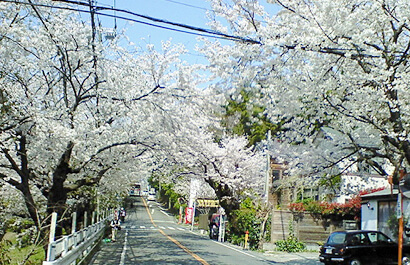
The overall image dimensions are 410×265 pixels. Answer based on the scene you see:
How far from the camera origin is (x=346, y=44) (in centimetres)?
877

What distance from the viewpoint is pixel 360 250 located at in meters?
13.9

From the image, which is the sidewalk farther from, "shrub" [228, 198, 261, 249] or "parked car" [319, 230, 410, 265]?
"parked car" [319, 230, 410, 265]

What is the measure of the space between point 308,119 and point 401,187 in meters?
3.67

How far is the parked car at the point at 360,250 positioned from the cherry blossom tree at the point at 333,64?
401 cm

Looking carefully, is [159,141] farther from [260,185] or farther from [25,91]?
[260,185]

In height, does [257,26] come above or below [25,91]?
above

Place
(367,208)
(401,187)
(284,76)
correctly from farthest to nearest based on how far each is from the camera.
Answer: (367,208), (284,76), (401,187)

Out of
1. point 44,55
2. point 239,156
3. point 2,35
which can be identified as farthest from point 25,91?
point 239,156

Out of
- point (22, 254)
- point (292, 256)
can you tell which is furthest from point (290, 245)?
point (22, 254)

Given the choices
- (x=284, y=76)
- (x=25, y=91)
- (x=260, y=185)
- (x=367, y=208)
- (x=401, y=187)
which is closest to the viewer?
A: (x=401, y=187)

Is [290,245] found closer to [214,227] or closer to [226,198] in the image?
[226,198]

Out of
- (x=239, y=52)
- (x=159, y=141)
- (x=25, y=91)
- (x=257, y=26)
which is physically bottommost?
(x=159, y=141)

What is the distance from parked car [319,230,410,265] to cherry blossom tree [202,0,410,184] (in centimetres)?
401

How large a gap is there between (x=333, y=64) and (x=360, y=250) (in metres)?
7.30
